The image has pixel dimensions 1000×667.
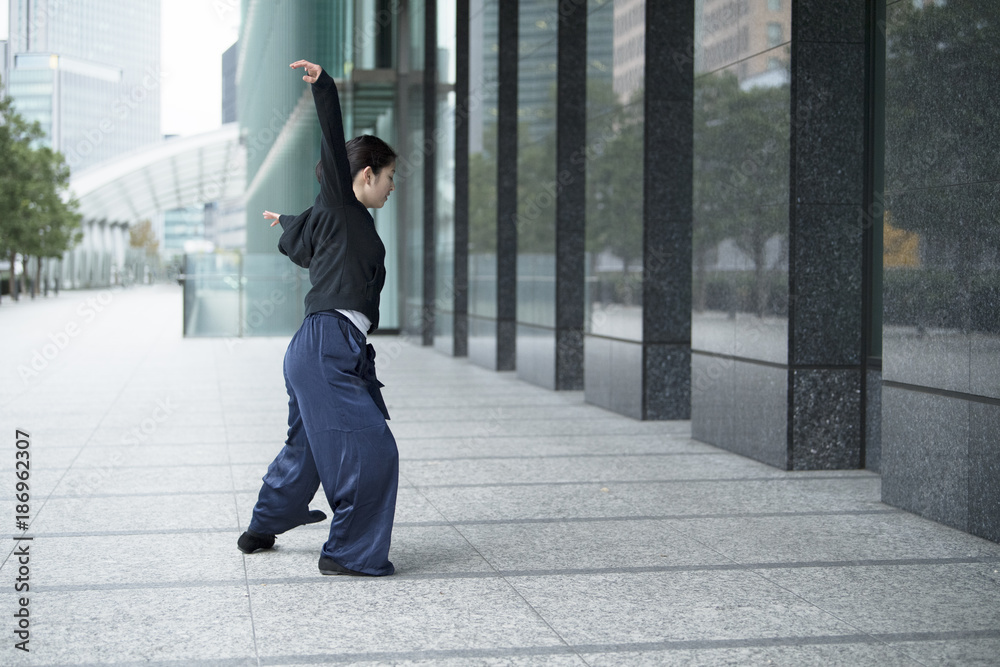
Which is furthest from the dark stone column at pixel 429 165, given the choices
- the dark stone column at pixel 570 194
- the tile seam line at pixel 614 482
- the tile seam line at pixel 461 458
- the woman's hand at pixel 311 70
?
the woman's hand at pixel 311 70

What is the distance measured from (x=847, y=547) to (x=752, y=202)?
119 inches

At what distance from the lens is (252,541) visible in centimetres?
479

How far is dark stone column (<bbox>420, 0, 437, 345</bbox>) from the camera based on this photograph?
19562 millimetres

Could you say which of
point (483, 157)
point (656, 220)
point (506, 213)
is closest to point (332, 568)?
point (656, 220)

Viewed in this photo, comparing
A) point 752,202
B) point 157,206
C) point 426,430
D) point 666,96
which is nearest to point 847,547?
point 752,202

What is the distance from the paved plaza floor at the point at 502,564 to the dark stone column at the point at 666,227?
2.14 feet

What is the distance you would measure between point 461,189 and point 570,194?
17.9ft

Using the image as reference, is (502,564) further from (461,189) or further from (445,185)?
(445,185)

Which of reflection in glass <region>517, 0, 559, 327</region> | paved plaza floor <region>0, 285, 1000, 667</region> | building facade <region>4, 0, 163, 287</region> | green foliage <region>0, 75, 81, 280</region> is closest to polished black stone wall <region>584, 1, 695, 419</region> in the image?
paved plaza floor <region>0, 285, 1000, 667</region>

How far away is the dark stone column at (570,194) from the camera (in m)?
11.9

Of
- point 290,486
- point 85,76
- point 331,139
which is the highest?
point 85,76

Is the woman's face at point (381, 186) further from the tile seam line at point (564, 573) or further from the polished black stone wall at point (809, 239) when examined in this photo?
the polished black stone wall at point (809, 239)

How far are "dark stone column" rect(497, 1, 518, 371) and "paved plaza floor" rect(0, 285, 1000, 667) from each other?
5881 millimetres

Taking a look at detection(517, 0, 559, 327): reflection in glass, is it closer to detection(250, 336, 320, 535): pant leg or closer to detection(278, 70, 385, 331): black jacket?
detection(250, 336, 320, 535): pant leg
